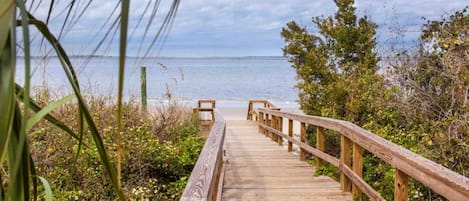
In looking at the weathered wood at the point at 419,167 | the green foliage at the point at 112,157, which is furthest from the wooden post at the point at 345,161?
the green foliage at the point at 112,157

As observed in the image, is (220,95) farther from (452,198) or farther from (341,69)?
(452,198)

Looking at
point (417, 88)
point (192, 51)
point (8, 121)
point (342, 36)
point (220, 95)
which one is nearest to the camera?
point (8, 121)

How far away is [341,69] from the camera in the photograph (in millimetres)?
9664

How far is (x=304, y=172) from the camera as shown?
192 inches

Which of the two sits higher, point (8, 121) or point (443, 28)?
point (443, 28)

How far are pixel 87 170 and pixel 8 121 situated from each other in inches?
182

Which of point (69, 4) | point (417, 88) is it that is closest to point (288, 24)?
point (417, 88)

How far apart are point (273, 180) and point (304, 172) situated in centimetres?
64

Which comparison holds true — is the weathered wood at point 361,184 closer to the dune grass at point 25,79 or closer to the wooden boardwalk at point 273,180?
the wooden boardwalk at point 273,180

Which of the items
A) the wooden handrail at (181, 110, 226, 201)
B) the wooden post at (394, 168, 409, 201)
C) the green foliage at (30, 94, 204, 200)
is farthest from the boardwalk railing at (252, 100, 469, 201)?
the green foliage at (30, 94, 204, 200)

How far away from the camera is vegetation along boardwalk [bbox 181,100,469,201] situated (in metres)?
1.84

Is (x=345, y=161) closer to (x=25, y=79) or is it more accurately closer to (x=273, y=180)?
(x=273, y=180)

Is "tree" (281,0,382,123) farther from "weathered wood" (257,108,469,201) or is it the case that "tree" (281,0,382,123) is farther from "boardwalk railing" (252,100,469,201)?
"weathered wood" (257,108,469,201)

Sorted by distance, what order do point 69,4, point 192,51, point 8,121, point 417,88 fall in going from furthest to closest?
point 417,88 → point 192,51 → point 69,4 → point 8,121
